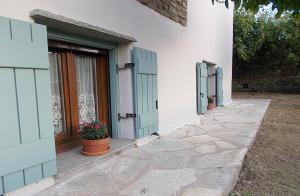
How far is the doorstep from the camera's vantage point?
109 inches

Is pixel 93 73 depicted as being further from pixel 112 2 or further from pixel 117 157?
pixel 117 157

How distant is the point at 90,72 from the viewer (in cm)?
386

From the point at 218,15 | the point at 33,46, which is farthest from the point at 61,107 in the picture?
the point at 218,15

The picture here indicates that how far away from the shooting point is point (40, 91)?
7.90 feet

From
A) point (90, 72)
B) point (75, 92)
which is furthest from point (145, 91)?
point (75, 92)

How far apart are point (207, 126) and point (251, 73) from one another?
11093 millimetres

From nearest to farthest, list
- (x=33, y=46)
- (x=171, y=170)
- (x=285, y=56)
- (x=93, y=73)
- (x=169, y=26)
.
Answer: (x=33, y=46) → (x=171, y=170) → (x=93, y=73) → (x=169, y=26) → (x=285, y=56)

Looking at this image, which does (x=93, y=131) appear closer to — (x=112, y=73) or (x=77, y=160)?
(x=77, y=160)

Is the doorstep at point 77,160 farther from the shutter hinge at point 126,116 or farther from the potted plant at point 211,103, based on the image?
the potted plant at point 211,103

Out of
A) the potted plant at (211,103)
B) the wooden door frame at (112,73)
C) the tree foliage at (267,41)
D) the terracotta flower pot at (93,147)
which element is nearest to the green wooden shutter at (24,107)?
the terracotta flower pot at (93,147)

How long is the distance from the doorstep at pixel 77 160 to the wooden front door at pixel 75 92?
0.61 ft

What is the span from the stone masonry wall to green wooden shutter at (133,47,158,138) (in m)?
0.88

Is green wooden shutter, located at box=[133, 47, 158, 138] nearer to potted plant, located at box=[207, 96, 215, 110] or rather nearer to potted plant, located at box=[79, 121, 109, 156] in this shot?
potted plant, located at box=[79, 121, 109, 156]

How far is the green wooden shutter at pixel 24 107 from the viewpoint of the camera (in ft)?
6.98
